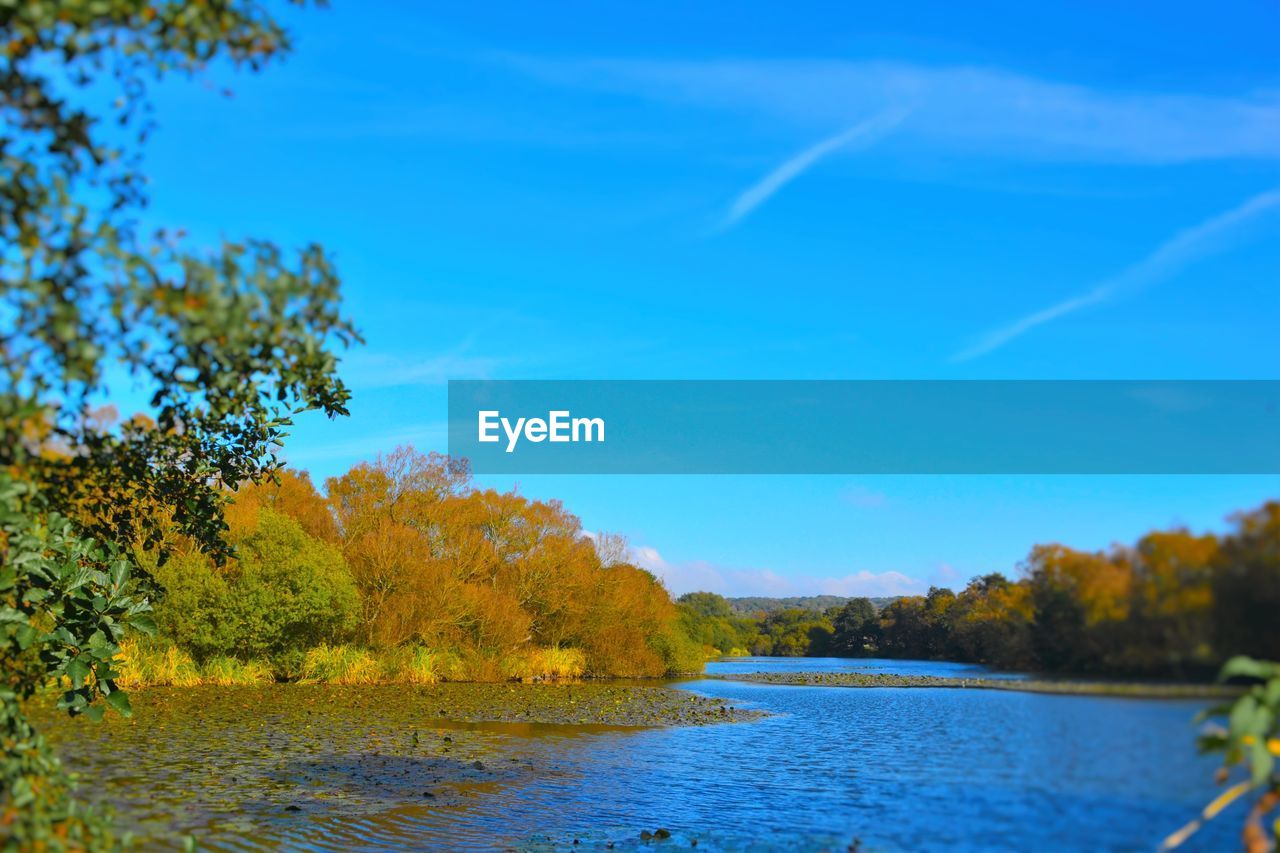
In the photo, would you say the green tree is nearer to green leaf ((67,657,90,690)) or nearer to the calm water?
the calm water

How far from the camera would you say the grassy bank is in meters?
29.3

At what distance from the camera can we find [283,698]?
26.5 meters

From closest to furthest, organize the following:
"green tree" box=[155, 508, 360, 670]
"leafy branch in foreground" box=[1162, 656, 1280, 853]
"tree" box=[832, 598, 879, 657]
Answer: "leafy branch in foreground" box=[1162, 656, 1280, 853] < "green tree" box=[155, 508, 360, 670] < "tree" box=[832, 598, 879, 657]

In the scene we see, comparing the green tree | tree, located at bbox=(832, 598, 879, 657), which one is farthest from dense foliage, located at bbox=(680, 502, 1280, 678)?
the green tree

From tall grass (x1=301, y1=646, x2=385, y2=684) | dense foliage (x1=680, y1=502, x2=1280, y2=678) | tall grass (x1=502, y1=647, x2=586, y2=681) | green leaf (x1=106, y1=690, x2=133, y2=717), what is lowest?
tall grass (x1=502, y1=647, x2=586, y2=681)

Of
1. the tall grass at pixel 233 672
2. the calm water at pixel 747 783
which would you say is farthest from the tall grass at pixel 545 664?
the calm water at pixel 747 783

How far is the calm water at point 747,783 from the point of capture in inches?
216

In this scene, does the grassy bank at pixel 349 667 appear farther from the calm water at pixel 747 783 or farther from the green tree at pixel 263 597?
the calm water at pixel 747 783

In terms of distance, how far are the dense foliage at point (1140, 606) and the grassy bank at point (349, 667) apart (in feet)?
77.3

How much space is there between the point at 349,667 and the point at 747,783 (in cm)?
2426

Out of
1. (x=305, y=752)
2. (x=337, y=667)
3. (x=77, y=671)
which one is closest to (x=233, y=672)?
(x=337, y=667)

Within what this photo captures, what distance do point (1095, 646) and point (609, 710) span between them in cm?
2290

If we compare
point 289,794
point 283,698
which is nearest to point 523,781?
point 289,794

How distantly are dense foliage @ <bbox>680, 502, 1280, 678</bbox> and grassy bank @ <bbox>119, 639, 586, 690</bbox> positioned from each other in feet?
77.3
